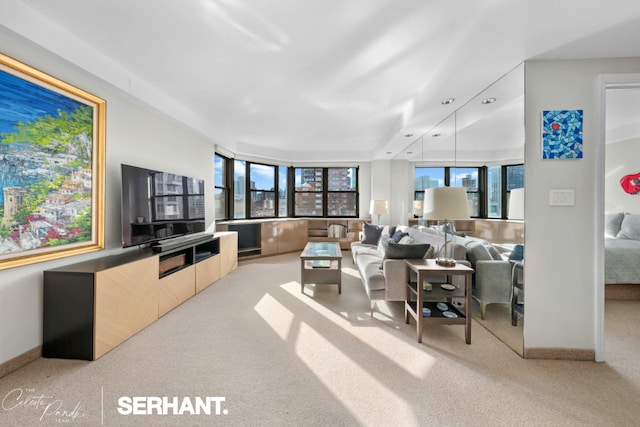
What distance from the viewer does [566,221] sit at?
2.03 m

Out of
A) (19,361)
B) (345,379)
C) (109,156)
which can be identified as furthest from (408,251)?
(19,361)

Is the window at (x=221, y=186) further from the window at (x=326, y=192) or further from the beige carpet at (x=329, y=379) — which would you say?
the beige carpet at (x=329, y=379)

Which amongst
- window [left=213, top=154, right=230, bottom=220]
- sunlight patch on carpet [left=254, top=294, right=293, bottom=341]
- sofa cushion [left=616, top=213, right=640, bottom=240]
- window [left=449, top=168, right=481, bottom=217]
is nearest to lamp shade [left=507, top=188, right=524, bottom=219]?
window [left=449, top=168, right=481, bottom=217]

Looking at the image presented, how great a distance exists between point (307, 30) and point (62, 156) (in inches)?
89.5

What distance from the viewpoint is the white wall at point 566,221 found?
1.99m

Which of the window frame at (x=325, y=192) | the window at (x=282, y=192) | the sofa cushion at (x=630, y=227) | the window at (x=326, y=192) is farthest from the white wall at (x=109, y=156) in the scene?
the sofa cushion at (x=630, y=227)

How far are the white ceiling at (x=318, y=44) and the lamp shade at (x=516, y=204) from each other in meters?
1.06

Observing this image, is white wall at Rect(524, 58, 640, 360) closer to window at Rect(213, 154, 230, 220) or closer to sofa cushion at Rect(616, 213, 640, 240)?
sofa cushion at Rect(616, 213, 640, 240)

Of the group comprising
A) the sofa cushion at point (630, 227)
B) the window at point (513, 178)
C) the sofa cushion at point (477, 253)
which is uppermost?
the window at point (513, 178)

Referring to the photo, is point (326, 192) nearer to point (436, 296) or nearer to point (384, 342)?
point (436, 296)

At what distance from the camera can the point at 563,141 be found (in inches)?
79.6

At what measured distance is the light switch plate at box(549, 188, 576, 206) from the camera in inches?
79.4

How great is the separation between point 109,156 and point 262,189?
389cm

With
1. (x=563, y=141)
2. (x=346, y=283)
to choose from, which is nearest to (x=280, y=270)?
(x=346, y=283)
